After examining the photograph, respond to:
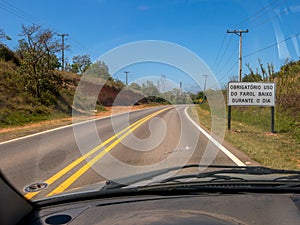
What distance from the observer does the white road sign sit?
1495 centimetres

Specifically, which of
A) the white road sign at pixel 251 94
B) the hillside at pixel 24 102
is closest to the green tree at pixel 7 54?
the hillside at pixel 24 102

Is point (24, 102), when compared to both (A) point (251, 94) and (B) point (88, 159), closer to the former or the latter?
(A) point (251, 94)

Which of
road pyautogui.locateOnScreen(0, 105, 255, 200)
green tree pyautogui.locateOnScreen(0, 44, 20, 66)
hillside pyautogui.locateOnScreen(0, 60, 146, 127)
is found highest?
green tree pyautogui.locateOnScreen(0, 44, 20, 66)

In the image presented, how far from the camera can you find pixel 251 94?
50.1 ft

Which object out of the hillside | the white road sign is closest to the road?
the white road sign

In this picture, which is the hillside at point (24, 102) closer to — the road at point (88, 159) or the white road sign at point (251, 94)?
the white road sign at point (251, 94)

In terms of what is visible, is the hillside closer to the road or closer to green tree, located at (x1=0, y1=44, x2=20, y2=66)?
green tree, located at (x1=0, y1=44, x2=20, y2=66)

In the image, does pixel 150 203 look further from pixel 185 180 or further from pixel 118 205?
pixel 185 180

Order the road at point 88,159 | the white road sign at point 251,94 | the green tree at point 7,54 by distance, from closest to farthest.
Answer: the road at point 88,159 → the white road sign at point 251,94 → the green tree at point 7,54

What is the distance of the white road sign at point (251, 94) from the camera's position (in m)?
14.9

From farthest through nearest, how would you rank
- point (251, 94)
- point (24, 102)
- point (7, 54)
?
point (7, 54), point (24, 102), point (251, 94)

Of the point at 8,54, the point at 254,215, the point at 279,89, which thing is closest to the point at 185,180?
the point at 254,215

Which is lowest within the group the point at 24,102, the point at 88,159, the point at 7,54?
the point at 88,159

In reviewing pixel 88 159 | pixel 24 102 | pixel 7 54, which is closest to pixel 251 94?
pixel 88 159
